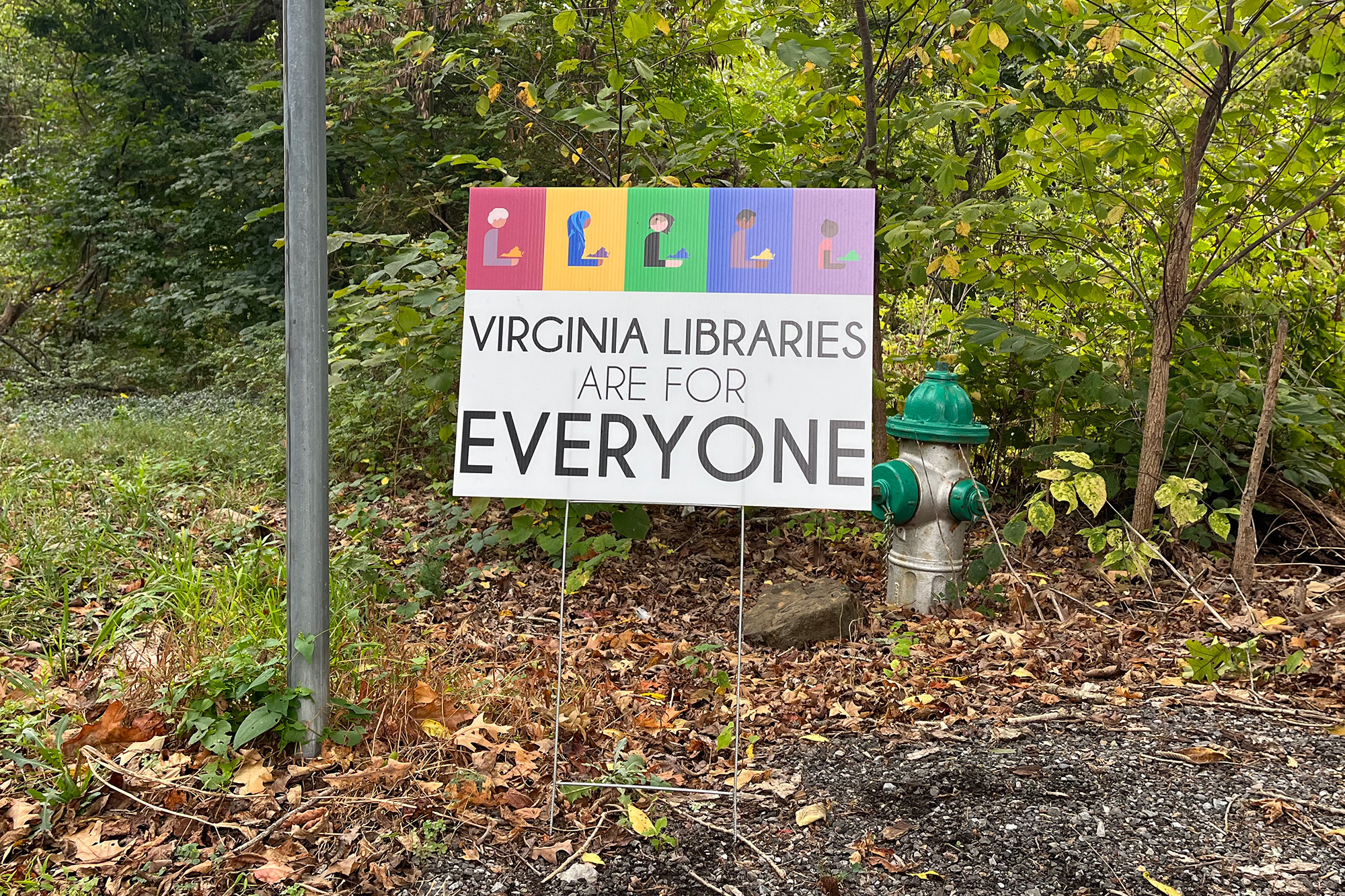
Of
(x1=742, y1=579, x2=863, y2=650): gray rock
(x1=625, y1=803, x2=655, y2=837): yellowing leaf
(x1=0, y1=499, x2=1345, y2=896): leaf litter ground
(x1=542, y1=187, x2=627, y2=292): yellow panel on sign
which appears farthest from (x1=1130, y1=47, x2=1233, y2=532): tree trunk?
(x1=625, y1=803, x2=655, y2=837): yellowing leaf

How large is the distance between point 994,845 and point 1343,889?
734 mm

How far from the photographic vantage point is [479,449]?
107 inches

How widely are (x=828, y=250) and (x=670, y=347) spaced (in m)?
0.53

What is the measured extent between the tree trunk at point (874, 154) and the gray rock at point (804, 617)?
0.99m

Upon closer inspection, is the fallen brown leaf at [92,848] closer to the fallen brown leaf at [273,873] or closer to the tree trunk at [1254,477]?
the fallen brown leaf at [273,873]

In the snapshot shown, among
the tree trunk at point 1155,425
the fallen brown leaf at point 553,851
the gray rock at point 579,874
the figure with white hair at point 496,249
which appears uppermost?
the figure with white hair at point 496,249

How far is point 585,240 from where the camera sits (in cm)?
275

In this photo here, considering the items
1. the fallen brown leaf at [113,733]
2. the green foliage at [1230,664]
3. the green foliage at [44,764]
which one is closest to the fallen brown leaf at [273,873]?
the green foliage at [44,764]

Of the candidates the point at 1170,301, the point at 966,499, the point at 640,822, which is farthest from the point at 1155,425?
the point at 640,822

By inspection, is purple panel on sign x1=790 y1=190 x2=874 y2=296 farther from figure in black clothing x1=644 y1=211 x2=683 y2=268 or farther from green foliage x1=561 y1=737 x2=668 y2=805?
green foliage x1=561 y1=737 x2=668 y2=805

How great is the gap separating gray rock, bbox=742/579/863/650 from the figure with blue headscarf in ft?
5.98

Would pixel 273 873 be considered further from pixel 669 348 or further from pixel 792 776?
pixel 669 348

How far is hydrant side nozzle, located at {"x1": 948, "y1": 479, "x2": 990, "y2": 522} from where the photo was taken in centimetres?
409

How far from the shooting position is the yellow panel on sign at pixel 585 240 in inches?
107
